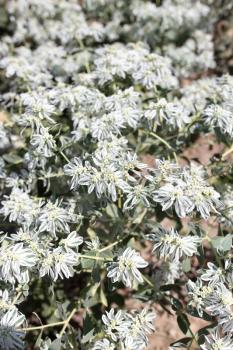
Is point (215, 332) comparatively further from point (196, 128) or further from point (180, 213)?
point (196, 128)

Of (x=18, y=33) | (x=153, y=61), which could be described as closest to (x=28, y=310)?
(x=153, y=61)

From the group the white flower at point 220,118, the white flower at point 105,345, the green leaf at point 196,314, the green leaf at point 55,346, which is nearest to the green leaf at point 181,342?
the green leaf at point 196,314

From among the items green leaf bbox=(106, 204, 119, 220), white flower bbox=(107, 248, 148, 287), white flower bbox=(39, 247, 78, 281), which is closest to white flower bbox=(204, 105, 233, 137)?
green leaf bbox=(106, 204, 119, 220)

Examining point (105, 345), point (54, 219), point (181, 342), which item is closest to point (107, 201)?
point (54, 219)

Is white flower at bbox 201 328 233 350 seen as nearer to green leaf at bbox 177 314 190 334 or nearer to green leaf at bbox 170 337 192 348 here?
green leaf at bbox 170 337 192 348

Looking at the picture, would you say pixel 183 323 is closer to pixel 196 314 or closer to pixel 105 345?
pixel 196 314

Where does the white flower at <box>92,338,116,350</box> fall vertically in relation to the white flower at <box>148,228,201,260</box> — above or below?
below

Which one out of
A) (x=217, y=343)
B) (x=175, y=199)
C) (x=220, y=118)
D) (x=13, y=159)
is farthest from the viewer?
(x=13, y=159)
